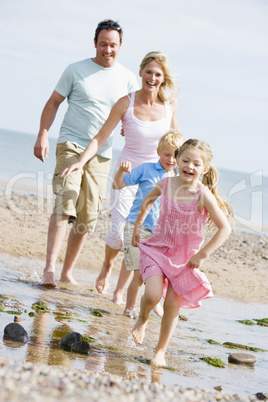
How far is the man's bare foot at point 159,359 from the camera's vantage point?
430cm

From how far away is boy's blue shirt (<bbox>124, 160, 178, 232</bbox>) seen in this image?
5.54 m

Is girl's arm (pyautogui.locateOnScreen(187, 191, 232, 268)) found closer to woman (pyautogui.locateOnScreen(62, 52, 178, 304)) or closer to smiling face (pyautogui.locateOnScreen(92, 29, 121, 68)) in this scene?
woman (pyautogui.locateOnScreen(62, 52, 178, 304))

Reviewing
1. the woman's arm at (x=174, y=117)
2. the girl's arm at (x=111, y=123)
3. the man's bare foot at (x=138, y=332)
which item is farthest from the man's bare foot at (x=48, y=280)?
the man's bare foot at (x=138, y=332)

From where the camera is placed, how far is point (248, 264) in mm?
11086

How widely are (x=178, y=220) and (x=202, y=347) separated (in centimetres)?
111

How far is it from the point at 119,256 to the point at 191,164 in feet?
17.0

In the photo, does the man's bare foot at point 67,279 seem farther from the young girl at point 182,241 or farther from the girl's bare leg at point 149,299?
the girl's bare leg at point 149,299

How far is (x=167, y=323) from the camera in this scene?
14.7ft

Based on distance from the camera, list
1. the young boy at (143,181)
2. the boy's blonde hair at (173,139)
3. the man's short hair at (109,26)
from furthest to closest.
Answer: the man's short hair at (109,26) < the young boy at (143,181) < the boy's blonde hair at (173,139)

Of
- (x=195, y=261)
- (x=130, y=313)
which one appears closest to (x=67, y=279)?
(x=130, y=313)

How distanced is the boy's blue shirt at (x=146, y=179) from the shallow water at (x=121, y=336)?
3.02 feet

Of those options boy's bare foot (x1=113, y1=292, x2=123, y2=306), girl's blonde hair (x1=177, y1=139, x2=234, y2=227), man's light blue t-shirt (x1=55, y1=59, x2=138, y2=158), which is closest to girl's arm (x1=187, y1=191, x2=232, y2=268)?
girl's blonde hair (x1=177, y1=139, x2=234, y2=227)

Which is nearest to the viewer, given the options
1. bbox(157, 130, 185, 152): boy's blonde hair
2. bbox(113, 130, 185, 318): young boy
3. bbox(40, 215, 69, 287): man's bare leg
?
bbox(157, 130, 185, 152): boy's blonde hair

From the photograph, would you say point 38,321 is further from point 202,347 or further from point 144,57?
point 144,57
